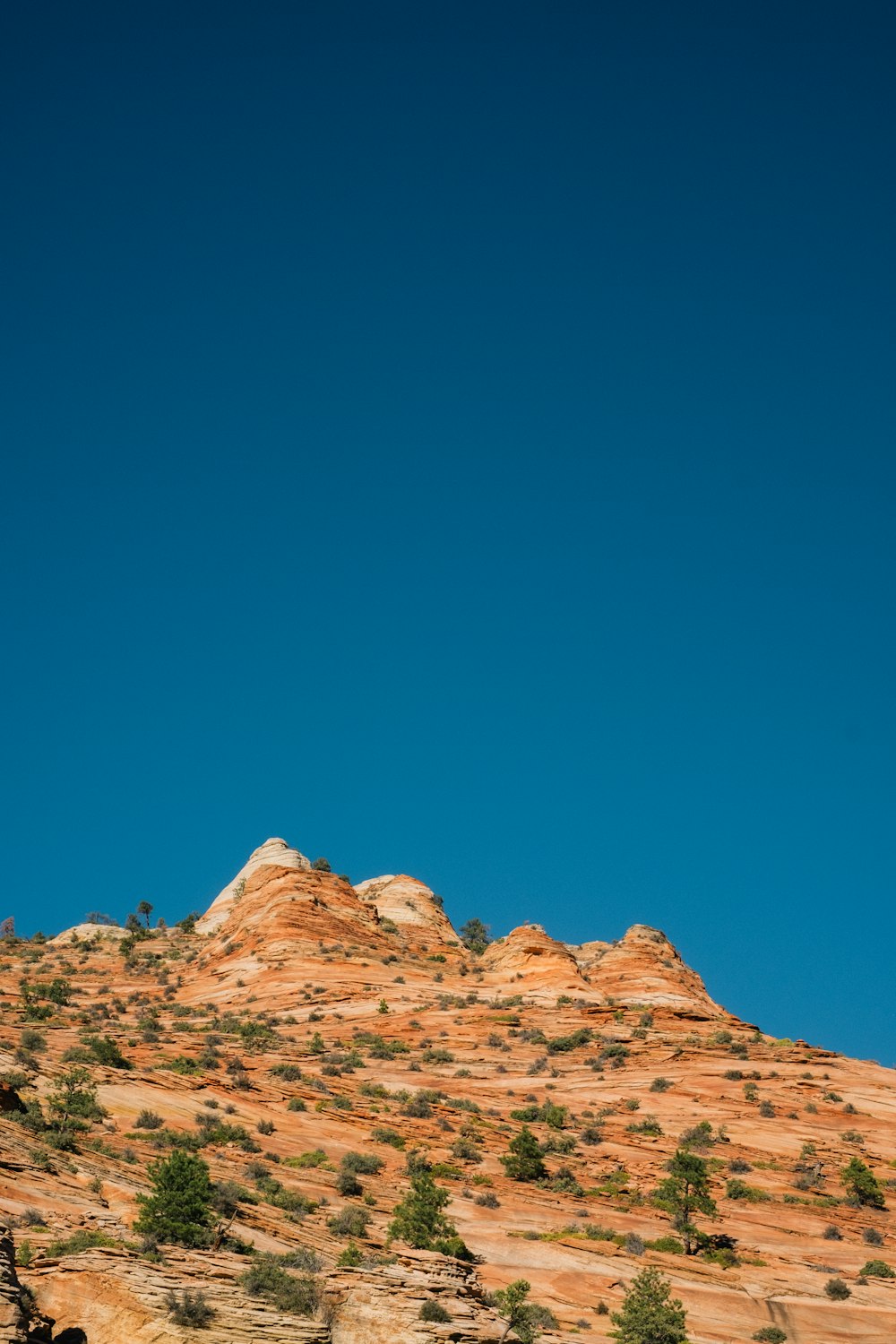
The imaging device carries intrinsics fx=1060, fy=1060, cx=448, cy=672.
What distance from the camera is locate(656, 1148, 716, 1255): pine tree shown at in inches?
1427

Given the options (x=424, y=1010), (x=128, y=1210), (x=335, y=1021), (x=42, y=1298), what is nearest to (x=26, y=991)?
(x=335, y=1021)

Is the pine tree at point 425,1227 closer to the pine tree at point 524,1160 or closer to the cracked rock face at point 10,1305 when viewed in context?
the pine tree at point 524,1160

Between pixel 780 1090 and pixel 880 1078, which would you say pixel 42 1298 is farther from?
pixel 880 1078

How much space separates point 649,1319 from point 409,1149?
15.6 m

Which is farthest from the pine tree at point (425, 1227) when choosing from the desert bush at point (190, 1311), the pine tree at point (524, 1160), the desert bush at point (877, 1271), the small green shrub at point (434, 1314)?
the desert bush at point (877, 1271)

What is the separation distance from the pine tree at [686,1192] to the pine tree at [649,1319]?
9.35m

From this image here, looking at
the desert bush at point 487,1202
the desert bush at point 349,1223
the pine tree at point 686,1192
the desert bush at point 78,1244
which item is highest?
the pine tree at point 686,1192

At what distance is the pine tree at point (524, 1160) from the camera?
1501 inches

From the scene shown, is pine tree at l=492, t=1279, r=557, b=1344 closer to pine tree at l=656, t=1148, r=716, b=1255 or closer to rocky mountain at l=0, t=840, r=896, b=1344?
rocky mountain at l=0, t=840, r=896, b=1344

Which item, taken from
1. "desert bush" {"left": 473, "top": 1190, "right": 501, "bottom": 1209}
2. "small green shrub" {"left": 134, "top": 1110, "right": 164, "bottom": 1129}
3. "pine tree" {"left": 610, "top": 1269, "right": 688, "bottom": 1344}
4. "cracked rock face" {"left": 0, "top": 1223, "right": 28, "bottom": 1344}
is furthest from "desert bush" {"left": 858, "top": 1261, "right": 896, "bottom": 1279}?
"cracked rock face" {"left": 0, "top": 1223, "right": 28, "bottom": 1344}

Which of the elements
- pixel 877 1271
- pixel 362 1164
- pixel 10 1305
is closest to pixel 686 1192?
pixel 877 1271

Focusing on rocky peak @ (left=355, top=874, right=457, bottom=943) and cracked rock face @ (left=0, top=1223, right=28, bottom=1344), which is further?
rocky peak @ (left=355, top=874, right=457, bottom=943)

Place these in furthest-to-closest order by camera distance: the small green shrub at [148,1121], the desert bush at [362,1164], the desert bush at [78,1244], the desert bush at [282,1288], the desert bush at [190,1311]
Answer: the desert bush at [362,1164]
the small green shrub at [148,1121]
the desert bush at [282,1288]
the desert bush at [78,1244]
the desert bush at [190,1311]

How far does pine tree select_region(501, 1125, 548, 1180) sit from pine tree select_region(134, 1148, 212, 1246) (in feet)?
50.9
